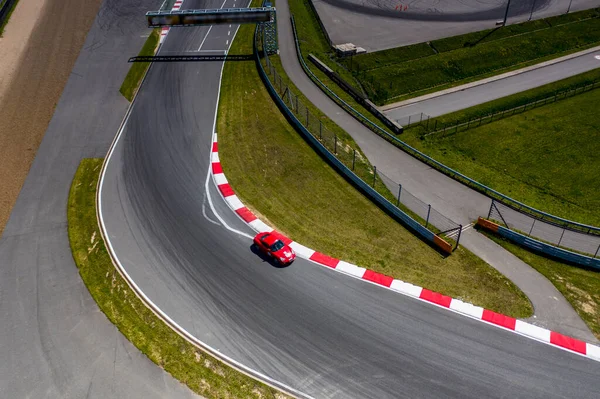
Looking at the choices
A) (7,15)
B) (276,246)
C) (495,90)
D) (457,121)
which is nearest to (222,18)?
(7,15)

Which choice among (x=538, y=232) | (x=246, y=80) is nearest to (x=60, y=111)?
(x=246, y=80)

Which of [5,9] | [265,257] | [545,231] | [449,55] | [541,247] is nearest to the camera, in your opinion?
[541,247]

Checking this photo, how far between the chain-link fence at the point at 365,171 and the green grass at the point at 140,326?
51.6 ft

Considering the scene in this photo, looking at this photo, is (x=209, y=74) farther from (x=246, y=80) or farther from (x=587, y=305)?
(x=587, y=305)

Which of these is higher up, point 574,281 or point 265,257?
point 574,281

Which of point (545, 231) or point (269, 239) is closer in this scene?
point (269, 239)

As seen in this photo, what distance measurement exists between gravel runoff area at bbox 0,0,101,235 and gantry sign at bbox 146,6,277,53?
10.7 metres

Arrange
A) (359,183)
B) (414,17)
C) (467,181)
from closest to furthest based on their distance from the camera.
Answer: (359,183) → (467,181) → (414,17)

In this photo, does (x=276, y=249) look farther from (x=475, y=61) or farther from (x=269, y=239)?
(x=475, y=61)

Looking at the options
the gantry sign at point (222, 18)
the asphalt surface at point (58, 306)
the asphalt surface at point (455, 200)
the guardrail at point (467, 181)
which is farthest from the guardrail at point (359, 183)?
the asphalt surface at point (58, 306)

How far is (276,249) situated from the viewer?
2786 centimetres

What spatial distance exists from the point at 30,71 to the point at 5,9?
17.6 meters

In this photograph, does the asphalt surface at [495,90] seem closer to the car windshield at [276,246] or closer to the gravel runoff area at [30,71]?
the car windshield at [276,246]

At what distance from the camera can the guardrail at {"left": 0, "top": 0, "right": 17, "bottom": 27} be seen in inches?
2243
